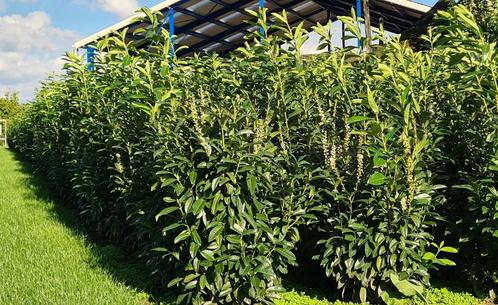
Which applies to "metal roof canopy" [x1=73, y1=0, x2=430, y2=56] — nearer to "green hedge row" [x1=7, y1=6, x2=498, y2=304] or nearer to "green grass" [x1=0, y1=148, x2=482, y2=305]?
"green grass" [x1=0, y1=148, x2=482, y2=305]

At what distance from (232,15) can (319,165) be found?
22.1 meters

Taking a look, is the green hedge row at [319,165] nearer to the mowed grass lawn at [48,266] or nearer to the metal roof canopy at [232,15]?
the mowed grass lawn at [48,266]

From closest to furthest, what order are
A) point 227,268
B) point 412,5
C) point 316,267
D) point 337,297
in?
point 227,268 → point 337,297 → point 316,267 → point 412,5

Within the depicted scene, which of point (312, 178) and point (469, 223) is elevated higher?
point (312, 178)

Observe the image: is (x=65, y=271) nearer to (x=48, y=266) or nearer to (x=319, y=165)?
(x=48, y=266)

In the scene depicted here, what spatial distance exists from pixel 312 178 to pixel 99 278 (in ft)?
7.38

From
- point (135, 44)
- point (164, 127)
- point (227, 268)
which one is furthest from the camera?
point (135, 44)

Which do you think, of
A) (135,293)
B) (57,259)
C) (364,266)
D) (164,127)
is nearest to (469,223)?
(364,266)

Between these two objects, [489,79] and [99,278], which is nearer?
[489,79]

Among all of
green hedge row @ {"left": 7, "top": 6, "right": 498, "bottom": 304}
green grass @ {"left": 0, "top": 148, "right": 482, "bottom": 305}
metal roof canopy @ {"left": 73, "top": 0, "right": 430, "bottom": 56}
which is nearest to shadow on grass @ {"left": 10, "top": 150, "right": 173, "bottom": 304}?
green grass @ {"left": 0, "top": 148, "right": 482, "bottom": 305}

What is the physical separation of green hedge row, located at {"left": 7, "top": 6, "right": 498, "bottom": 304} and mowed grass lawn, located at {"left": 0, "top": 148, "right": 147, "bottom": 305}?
0.56 metres

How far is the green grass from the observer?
403 cm

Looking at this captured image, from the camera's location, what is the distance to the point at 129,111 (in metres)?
4.71

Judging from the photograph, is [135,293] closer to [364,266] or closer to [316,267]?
[316,267]
